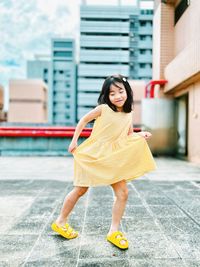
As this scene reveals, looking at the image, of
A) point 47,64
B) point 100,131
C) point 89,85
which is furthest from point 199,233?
point 47,64

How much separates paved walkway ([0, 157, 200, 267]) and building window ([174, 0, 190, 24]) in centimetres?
812

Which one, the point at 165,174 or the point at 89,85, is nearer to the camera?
the point at 165,174

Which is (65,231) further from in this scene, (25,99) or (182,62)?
(25,99)

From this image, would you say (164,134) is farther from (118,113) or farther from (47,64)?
(47,64)

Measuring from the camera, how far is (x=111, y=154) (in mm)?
2803

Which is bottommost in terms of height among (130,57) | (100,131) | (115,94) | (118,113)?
(100,131)

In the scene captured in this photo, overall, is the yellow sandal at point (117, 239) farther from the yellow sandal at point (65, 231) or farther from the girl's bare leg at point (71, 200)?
the girl's bare leg at point (71, 200)

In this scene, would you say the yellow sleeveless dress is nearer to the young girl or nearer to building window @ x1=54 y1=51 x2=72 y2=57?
the young girl

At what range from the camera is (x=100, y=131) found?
9.41 feet

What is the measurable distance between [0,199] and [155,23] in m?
11.6

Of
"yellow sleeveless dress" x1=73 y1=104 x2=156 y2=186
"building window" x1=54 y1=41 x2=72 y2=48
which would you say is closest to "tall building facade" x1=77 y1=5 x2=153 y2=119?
"building window" x1=54 y1=41 x2=72 y2=48

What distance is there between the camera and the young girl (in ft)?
9.16

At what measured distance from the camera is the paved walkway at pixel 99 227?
97.4 inches

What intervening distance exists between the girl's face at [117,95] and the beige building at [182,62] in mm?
6579
